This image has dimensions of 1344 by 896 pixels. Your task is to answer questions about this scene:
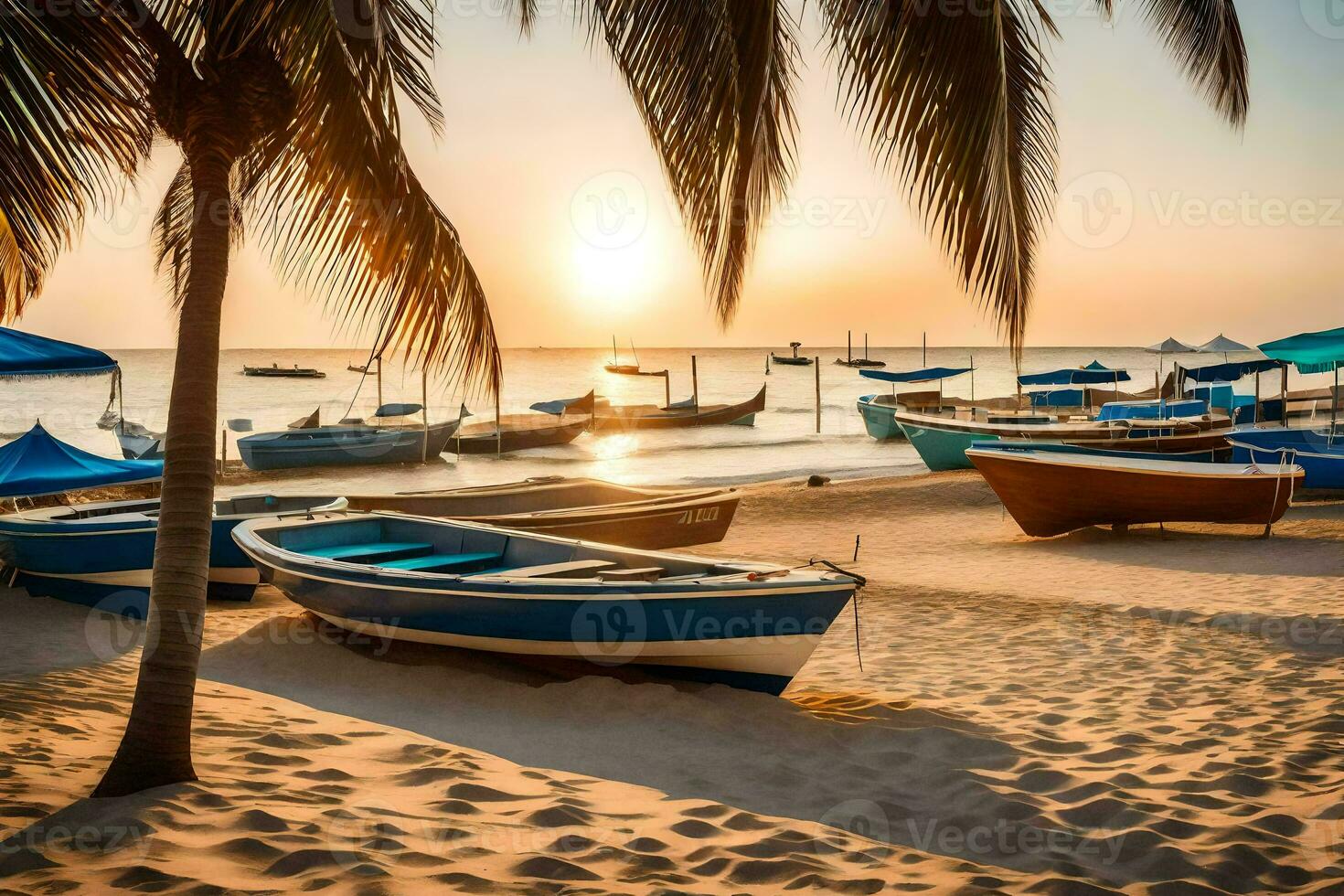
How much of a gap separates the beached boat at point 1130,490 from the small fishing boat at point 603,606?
7991mm

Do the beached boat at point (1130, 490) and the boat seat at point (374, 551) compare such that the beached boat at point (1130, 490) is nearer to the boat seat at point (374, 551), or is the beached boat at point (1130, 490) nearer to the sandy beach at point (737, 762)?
the sandy beach at point (737, 762)

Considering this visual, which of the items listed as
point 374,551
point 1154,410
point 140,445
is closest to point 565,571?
point 374,551

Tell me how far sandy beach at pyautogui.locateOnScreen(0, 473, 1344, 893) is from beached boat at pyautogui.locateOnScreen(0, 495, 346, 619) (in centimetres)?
40

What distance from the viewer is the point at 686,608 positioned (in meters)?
6.26

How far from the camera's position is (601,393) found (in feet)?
314

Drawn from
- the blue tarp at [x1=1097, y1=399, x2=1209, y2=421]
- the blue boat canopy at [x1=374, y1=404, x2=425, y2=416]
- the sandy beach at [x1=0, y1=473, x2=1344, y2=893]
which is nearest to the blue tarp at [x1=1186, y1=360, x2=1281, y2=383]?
the blue tarp at [x1=1097, y1=399, x2=1209, y2=421]

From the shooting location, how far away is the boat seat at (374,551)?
8.75 metres

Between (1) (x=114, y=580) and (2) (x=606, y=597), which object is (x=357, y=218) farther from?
(1) (x=114, y=580)

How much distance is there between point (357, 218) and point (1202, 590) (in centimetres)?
890

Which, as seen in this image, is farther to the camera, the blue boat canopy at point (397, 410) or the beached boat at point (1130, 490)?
the blue boat canopy at point (397, 410)

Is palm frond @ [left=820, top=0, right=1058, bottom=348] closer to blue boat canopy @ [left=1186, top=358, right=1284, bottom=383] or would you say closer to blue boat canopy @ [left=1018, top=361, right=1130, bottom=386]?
blue boat canopy @ [left=1018, top=361, right=1130, bottom=386]

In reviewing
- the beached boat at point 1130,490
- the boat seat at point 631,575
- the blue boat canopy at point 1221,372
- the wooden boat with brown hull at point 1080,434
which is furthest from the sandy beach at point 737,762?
the blue boat canopy at point 1221,372

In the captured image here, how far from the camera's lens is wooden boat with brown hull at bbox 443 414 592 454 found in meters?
34.2

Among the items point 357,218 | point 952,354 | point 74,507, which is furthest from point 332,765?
point 952,354
